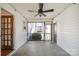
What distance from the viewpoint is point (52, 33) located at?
8.64 m

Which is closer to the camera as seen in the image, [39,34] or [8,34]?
[8,34]

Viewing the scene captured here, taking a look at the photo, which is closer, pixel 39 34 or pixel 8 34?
pixel 8 34

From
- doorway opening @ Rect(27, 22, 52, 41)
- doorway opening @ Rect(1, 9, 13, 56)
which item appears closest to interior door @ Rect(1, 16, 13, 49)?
doorway opening @ Rect(1, 9, 13, 56)

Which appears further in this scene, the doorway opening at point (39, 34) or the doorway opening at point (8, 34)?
the doorway opening at point (39, 34)

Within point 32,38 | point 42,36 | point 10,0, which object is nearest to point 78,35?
point 10,0

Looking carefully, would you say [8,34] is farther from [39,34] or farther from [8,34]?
[39,34]

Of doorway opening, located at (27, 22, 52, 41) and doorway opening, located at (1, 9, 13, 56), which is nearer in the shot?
doorway opening, located at (1, 9, 13, 56)

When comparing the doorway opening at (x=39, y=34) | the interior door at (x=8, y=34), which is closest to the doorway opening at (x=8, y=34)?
the interior door at (x=8, y=34)

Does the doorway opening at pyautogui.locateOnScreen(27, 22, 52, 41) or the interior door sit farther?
the doorway opening at pyautogui.locateOnScreen(27, 22, 52, 41)

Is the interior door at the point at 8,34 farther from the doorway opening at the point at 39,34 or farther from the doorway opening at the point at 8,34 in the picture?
the doorway opening at the point at 39,34

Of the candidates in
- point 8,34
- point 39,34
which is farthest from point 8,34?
point 39,34

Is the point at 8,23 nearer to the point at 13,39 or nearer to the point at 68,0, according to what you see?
the point at 13,39

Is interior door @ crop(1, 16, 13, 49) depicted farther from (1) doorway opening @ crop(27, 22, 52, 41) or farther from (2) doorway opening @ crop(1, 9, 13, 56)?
(1) doorway opening @ crop(27, 22, 52, 41)

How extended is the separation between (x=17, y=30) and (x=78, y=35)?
107 inches
